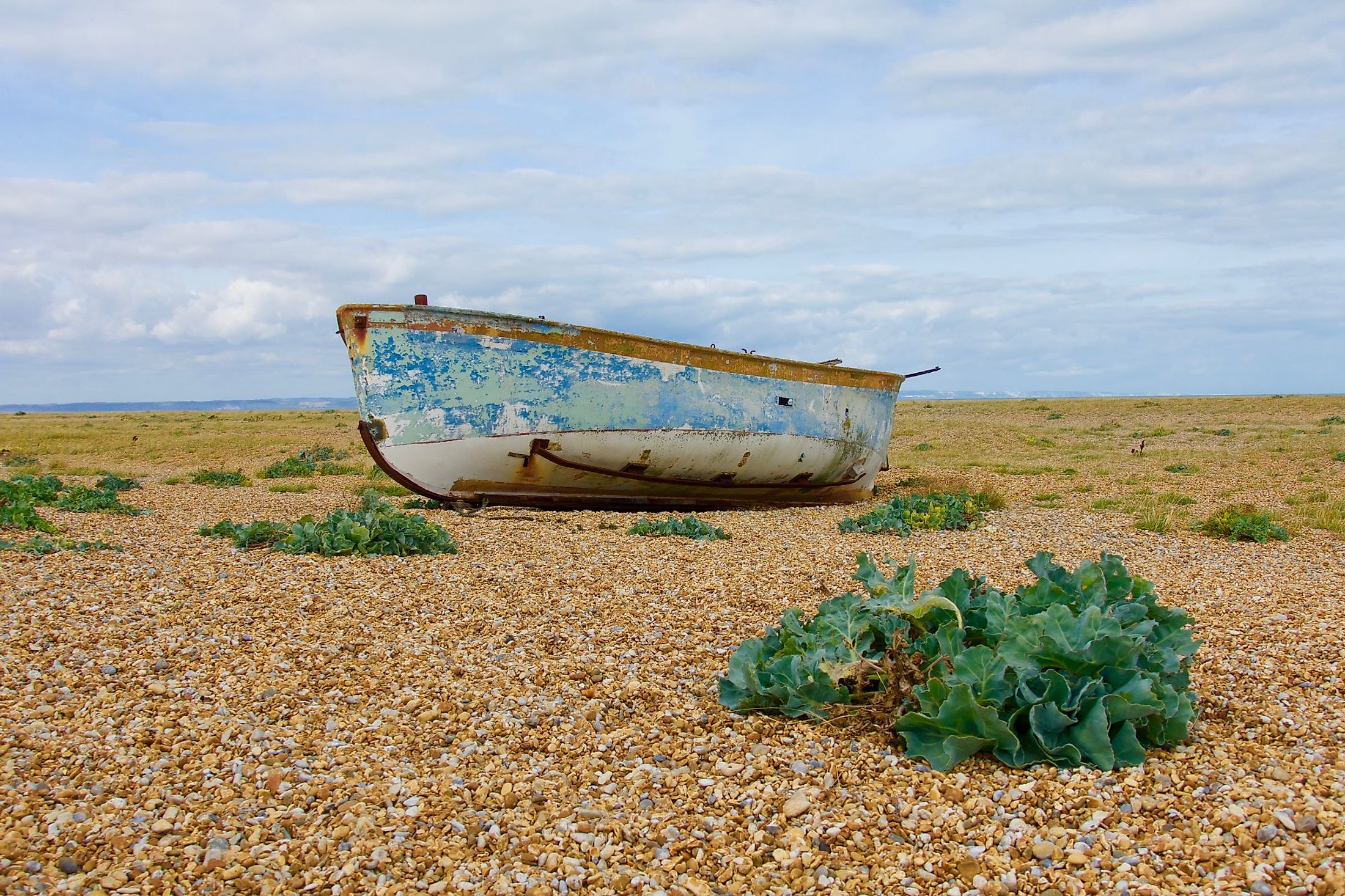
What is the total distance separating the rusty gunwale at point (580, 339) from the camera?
9.46 m

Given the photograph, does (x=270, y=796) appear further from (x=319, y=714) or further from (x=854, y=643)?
(x=854, y=643)

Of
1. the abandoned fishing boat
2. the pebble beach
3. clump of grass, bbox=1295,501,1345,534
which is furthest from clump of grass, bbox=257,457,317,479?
clump of grass, bbox=1295,501,1345,534

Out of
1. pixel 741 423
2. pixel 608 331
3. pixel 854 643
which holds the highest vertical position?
pixel 608 331

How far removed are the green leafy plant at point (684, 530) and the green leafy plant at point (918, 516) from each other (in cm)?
160

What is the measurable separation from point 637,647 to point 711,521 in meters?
5.22

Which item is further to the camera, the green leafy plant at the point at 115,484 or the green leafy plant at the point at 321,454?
the green leafy plant at the point at 321,454

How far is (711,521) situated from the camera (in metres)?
10.3

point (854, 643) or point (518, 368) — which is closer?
point (854, 643)

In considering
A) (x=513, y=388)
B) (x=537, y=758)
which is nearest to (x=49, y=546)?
(x=513, y=388)

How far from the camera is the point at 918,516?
382 inches

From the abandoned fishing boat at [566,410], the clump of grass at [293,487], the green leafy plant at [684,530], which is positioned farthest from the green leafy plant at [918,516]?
the clump of grass at [293,487]

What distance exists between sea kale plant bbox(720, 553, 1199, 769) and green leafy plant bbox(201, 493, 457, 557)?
389 centimetres

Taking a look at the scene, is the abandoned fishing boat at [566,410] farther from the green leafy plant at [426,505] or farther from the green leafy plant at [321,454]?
the green leafy plant at [321,454]

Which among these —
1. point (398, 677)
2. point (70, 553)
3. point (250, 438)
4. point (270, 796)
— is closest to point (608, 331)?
point (70, 553)
